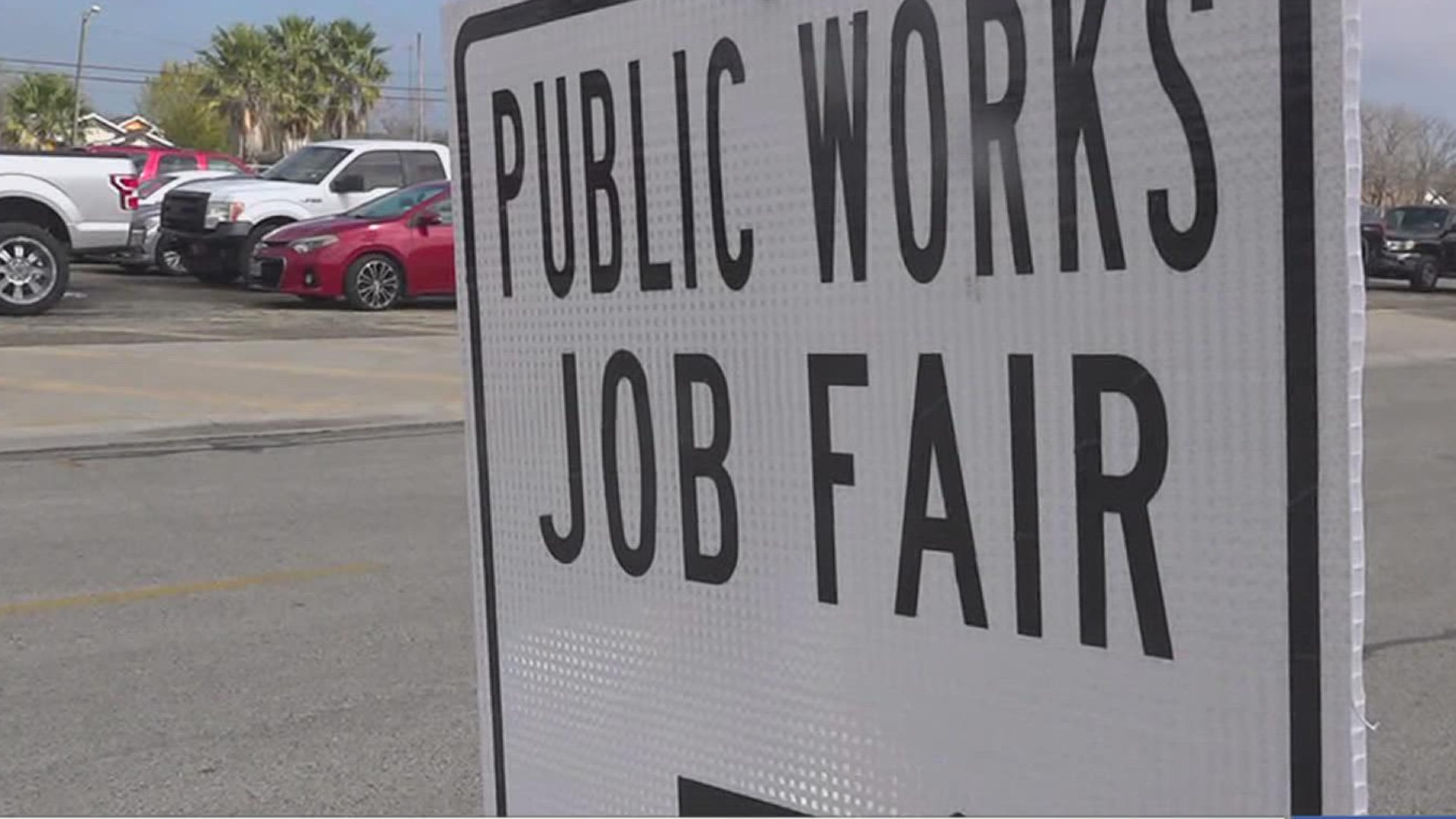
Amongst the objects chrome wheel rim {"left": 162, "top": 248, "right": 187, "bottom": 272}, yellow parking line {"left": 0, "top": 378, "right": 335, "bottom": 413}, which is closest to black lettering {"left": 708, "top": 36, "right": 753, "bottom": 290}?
yellow parking line {"left": 0, "top": 378, "right": 335, "bottom": 413}

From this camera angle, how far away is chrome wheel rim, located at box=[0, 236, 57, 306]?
15.6 meters

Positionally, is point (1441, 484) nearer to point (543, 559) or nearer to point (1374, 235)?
point (543, 559)

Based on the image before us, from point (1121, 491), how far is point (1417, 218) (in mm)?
31980

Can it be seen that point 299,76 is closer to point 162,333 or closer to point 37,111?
point 37,111

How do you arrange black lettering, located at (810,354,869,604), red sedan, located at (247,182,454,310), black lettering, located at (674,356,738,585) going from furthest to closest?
red sedan, located at (247,182,454,310), black lettering, located at (674,356,738,585), black lettering, located at (810,354,869,604)

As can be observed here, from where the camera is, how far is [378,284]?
1811 centimetres

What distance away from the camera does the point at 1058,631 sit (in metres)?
1.27

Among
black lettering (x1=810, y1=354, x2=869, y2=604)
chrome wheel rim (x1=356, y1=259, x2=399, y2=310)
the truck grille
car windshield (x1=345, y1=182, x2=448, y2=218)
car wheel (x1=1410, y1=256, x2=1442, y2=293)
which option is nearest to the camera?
black lettering (x1=810, y1=354, x2=869, y2=604)

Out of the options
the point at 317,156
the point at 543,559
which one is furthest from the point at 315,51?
the point at 543,559

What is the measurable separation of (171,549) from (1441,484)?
21.5 feet

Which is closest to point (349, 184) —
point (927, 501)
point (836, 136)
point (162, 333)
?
point (162, 333)

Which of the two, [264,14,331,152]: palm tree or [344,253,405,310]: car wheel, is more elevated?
[264,14,331,152]: palm tree

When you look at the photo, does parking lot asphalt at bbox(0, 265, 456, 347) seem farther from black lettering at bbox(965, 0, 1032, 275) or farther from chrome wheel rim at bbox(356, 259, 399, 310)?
black lettering at bbox(965, 0, 1032, 275)

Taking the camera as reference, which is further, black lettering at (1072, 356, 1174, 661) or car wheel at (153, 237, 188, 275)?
car wheel at (153, 237, 188, 275)
